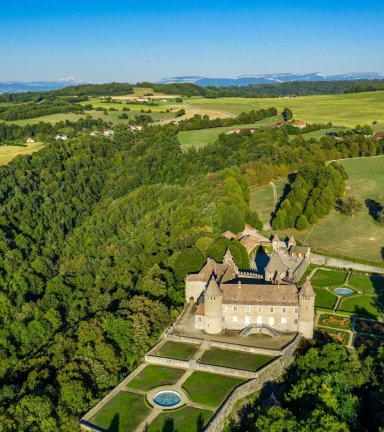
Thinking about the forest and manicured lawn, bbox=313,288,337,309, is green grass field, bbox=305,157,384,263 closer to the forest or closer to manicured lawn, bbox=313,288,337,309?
the forest

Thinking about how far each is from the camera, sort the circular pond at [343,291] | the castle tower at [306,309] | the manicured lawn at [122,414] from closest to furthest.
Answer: the manicured lawn at [122,414]
the castle tower at [306,309]
the circular pond at [343,291]

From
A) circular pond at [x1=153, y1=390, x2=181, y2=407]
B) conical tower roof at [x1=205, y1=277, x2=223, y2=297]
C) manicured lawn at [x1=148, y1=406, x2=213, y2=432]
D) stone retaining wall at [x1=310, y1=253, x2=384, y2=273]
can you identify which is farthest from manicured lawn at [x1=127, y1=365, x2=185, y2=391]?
stone retaining wall at [x1=310, y1=253, x2=384, y2=273]

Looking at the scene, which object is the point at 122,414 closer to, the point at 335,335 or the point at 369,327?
the point at 335,335

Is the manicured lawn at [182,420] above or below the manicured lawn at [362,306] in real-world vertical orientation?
above

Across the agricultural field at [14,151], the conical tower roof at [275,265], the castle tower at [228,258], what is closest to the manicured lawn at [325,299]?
the conical tower roof at [275,265]

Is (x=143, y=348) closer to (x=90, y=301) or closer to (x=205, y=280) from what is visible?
(x=205, y=280)

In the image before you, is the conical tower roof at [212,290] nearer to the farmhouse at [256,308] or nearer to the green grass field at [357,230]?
the farmhouse at [256,308]

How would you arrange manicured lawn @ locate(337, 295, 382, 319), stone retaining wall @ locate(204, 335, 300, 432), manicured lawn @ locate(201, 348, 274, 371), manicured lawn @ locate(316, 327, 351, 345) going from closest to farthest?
stone retaining wall @ locate(204, 335, 300, 432) → manicured lawn @ locate(201, 348, 274, 371) → manicured lawn @ locate(316, 327, 351, 345) → manicured lawn @ locate(337, 295, 382, 319)
